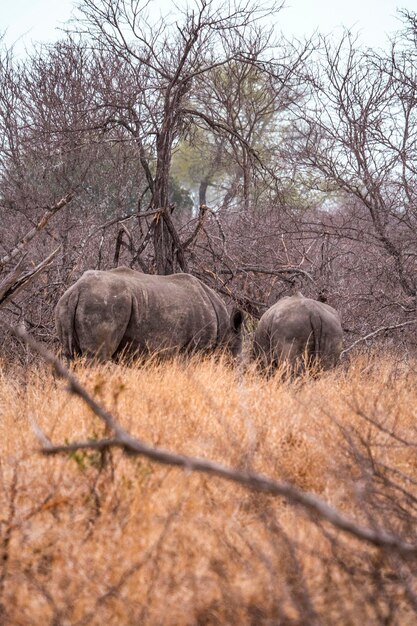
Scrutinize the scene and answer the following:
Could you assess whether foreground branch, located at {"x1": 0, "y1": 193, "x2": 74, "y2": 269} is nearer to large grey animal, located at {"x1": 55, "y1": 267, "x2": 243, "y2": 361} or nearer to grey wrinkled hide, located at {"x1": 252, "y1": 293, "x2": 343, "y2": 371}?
large grey animal, located at {"x1": 55, "y1": 267, "x2": 243, "y2": 361}

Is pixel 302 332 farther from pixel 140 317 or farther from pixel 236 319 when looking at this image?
pixel 140 317

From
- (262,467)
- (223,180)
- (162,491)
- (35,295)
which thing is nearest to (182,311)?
(35,295)

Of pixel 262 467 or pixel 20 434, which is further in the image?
pixel 20 434

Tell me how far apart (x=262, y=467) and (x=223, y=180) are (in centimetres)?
2564

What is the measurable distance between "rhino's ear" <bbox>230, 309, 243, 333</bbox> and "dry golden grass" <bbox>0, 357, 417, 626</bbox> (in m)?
2.74

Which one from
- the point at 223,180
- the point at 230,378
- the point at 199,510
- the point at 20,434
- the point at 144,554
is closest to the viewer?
the point at 144,554

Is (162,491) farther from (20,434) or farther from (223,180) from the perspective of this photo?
(223,180)

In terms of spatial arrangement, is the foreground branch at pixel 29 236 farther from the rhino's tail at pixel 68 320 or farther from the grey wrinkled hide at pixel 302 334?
the grey wrinkled hide at pixel 302 334

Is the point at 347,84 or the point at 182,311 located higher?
the point at 347,84

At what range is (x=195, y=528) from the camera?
3211mm

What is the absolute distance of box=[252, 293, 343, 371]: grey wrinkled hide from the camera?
6.73 meters

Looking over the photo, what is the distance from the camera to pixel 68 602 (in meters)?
2.66

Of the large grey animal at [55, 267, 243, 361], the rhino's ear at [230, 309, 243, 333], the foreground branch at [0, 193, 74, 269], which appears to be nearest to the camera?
the foreground branch at [0, 193, 74, 269]

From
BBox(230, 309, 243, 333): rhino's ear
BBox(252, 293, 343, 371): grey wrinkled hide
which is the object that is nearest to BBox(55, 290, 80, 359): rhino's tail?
BBox(252, 293, 343, 371): grey wrinkled hide
